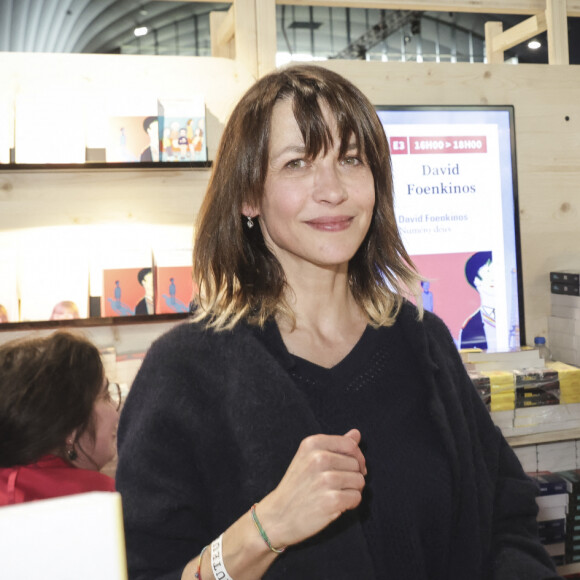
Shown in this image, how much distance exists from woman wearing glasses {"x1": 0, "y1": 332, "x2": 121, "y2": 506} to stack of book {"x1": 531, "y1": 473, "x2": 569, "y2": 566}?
6.99 feet

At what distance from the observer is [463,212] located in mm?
3258

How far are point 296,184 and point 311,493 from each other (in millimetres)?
577

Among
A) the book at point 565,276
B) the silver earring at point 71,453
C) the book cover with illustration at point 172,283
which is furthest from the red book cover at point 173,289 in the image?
the book at point 565,276

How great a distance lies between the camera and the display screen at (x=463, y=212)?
3.20 m

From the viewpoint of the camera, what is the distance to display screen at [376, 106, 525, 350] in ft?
10.5

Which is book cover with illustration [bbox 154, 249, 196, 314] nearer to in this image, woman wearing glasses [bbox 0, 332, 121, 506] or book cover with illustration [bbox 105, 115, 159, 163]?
book cover with illustration [bbox 105, 115, 159, 163]

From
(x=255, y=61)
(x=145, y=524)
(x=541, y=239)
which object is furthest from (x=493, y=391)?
(x=145, y=524)

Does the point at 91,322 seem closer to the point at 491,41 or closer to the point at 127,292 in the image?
the point at 127,292

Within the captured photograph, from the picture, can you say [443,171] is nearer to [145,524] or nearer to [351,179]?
[351,179]

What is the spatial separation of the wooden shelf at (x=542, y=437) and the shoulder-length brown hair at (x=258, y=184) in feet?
5.78

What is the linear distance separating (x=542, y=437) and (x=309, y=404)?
83.3 inches

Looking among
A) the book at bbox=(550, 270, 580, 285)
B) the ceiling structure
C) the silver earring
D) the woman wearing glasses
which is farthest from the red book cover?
the ceiling structure

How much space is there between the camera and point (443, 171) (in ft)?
10.6

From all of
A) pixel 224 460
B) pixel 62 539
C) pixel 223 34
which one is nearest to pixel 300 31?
pixel 223 34
